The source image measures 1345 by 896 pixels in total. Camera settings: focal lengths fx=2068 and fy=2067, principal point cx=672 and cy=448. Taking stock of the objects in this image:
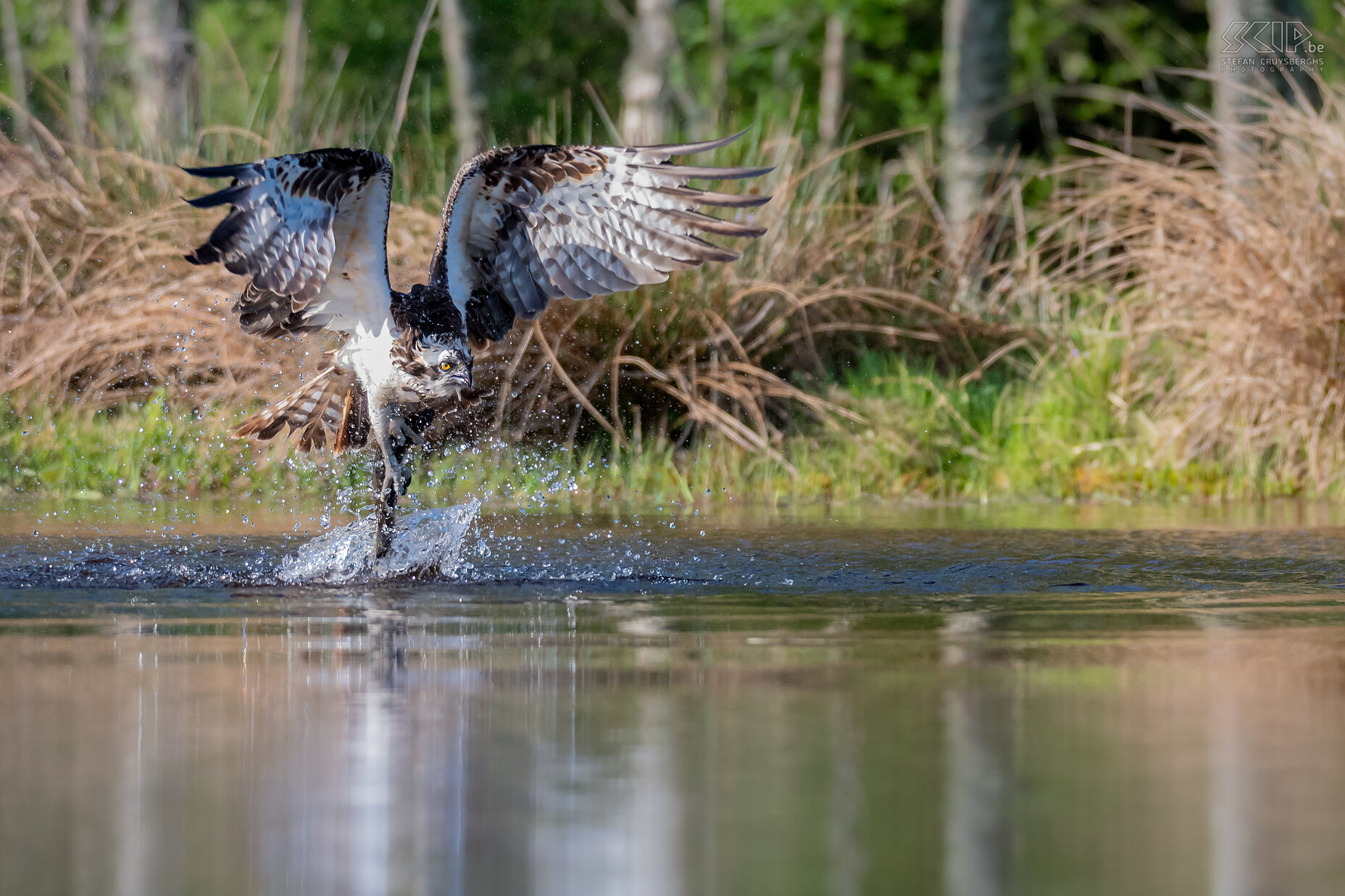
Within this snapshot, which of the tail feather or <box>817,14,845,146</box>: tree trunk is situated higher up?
<box>817,14,845,146</box>: tree trunk

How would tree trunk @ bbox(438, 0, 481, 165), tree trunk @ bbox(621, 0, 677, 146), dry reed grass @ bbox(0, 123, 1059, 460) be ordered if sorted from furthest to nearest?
1. tree trunk @ bbox(438, 0, 481, 165)
2. tree trunk @ bbox(621, 0, 677, 146)
3. dry reed grass @ bbox(0, 123, 1059, 460)

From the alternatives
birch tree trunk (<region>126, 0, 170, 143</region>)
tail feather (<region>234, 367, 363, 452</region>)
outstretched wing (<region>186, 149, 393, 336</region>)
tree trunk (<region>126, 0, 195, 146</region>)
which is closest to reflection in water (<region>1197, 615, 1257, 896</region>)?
A: outstretched wing (<region>186, 149, 393, 336</region>)

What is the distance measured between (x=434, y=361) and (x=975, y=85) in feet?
32.2

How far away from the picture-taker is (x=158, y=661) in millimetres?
5746

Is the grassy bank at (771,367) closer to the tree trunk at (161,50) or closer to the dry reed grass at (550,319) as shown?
the dry reed grass at (550,319)

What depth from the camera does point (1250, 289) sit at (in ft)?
36.7

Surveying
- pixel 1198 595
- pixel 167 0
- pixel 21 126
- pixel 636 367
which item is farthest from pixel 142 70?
pixel 1198 595

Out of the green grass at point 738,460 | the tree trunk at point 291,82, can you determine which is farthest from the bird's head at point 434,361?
the tree trunk at point 291,82

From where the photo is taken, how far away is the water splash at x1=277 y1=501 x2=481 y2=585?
820 centimetres

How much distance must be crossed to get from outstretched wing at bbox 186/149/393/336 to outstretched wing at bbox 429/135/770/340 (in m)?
0.38

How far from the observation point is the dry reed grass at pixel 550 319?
12.0 meters

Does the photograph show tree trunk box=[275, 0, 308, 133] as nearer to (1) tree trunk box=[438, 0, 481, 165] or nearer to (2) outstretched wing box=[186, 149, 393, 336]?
(2) outstretched wing box=[186, 149, 393, 336]

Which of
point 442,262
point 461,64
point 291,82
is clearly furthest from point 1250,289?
point 461,64

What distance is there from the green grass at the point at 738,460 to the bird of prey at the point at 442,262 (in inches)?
106
